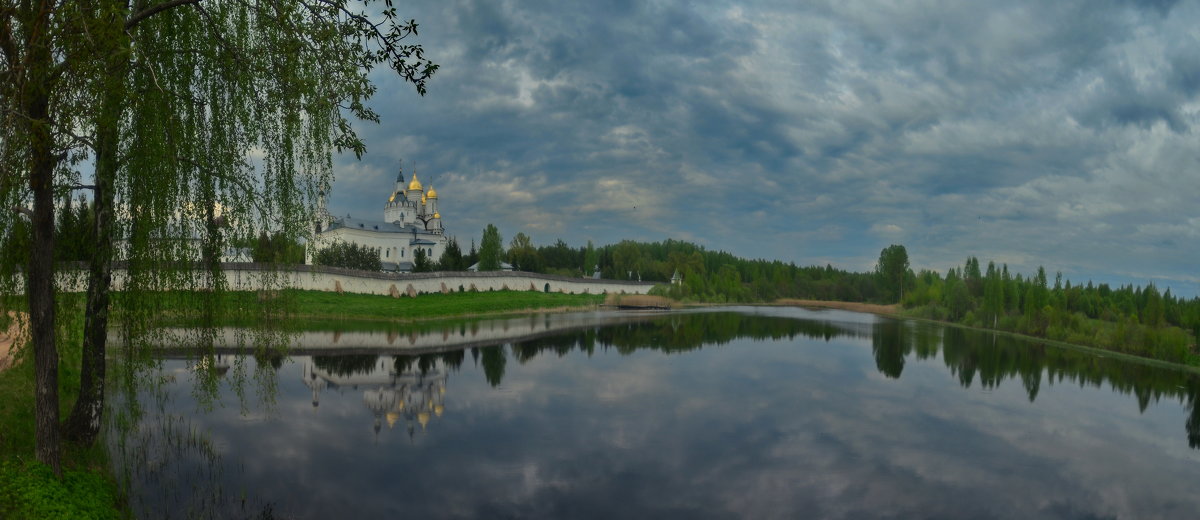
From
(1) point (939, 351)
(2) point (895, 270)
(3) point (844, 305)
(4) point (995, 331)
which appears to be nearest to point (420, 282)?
(1) point (939, 351)

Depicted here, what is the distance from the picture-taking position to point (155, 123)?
8.45 metres

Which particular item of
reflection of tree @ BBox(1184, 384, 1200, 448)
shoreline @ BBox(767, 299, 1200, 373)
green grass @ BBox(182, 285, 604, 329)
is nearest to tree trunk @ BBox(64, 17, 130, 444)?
green grass @ BBox(182, 285, 604, 329)

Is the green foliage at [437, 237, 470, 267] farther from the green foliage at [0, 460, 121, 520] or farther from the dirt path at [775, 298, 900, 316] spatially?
the green foliage at [0, 460, 121, 520]

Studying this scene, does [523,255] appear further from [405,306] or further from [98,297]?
[98,297]

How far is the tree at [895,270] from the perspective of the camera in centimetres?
9012

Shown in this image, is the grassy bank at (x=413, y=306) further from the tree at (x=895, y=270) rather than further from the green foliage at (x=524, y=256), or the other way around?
the tree at (x=895, y=270)

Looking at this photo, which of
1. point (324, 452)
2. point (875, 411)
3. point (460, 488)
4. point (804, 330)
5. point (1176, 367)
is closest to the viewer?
point (460, 488)

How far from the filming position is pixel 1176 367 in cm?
3088

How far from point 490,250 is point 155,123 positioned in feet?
230

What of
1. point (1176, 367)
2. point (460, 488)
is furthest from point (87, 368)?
point (1176, 367)

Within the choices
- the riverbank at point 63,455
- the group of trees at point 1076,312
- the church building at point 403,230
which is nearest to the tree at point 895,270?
the group of trees at point 1076,312

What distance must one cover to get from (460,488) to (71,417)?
598cm

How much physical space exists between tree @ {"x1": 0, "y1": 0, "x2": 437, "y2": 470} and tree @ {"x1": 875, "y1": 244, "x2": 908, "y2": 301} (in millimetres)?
91158

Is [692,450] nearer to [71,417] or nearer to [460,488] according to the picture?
[460,488]
